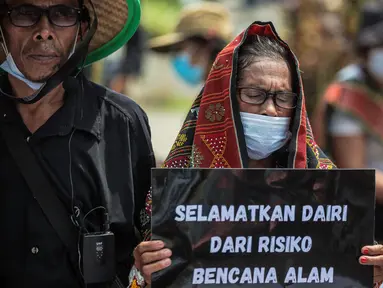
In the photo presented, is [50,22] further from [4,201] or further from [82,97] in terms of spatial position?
[4,201]

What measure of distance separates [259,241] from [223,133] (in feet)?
1.36

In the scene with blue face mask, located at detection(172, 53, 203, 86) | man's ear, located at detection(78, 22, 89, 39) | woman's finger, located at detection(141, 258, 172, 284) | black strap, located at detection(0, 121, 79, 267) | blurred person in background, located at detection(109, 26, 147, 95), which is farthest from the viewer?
blurred person in background, located at detection(109, 26, 147, 95)

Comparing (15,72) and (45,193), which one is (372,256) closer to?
(45,193)

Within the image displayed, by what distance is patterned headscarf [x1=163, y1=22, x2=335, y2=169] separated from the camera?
297 centimetres

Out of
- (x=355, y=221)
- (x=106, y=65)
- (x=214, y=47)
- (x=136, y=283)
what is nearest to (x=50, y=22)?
(x=136, y=283)

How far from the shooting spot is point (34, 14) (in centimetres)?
318

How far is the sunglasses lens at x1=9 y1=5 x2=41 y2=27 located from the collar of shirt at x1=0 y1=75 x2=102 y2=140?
25cm

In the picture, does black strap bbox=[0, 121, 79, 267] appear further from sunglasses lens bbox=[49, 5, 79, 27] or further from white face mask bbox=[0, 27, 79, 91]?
sunglasses lens bbox=[49, 5, 79, 27]

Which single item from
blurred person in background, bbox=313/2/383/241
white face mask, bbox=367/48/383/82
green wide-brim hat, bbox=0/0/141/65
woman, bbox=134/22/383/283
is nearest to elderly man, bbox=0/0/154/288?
green wide-brim hat, bbox=0/0/141/65

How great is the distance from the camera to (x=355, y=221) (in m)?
2.86

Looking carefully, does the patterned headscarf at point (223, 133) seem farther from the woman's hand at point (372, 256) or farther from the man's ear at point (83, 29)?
the man's ear at point (83, 29)

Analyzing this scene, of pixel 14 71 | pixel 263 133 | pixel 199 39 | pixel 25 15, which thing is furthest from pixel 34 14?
pixel 199 39

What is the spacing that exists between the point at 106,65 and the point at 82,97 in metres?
7.81

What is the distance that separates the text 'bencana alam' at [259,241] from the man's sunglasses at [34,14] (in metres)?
0.94
